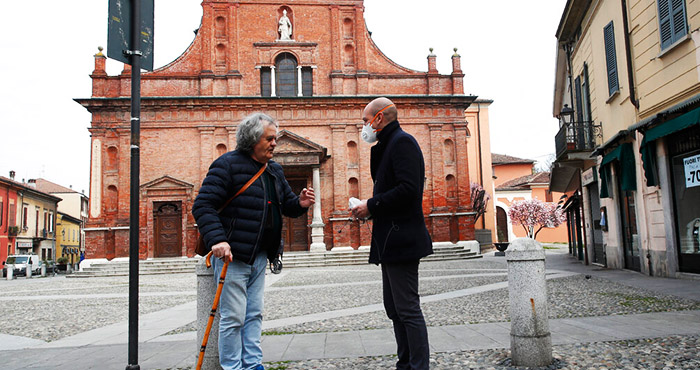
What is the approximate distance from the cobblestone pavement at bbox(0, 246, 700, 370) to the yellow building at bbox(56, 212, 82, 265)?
155 ft

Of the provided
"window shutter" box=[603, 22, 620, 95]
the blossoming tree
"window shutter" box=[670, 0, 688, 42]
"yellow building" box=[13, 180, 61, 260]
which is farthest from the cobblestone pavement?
"yellow building" box=[13, 180, 61, 260]

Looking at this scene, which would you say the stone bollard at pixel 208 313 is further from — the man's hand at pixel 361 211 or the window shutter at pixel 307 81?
the window shutter at pixel 307 81

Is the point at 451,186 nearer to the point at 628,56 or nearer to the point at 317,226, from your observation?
the point at 317,226

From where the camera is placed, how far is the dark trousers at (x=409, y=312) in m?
3.21

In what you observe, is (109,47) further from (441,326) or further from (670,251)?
(670,251)

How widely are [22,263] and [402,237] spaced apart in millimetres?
34272

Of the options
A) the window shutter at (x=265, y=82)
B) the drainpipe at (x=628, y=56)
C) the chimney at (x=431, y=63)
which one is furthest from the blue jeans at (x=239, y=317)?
the chimney at (x=431, y=63)

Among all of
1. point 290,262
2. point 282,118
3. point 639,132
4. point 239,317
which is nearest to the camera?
point 239,317

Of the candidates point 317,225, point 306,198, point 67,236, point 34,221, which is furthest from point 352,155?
point 67,236

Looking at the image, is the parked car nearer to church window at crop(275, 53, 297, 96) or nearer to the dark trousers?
church window at crop(275, 53, 297, 96)

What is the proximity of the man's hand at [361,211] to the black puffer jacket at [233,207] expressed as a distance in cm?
67

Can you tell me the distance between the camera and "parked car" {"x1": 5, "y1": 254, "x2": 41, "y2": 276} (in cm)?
2953

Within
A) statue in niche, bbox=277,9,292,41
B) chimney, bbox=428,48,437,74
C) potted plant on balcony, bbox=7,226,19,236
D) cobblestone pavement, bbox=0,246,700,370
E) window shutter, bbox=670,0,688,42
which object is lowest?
cobblestone pavement, bbox=0,246,700,370

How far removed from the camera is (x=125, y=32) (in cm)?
378
